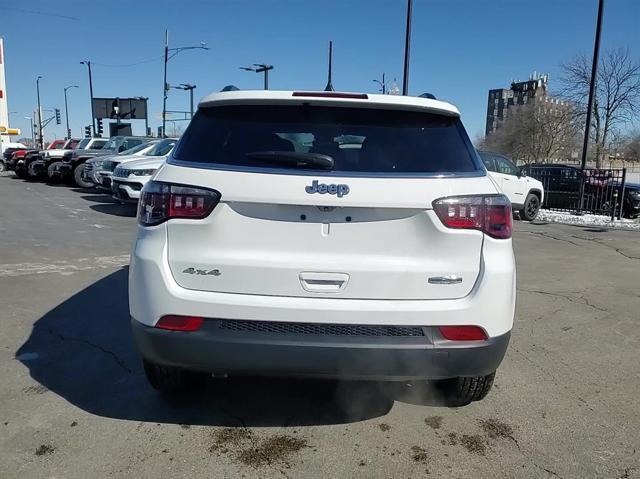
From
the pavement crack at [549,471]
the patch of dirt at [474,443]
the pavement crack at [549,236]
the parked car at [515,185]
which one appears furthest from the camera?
the parked car at [515,185]

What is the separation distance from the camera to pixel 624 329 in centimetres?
479

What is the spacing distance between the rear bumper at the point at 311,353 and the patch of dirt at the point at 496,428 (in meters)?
0.65

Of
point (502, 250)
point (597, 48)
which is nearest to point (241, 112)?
point (502, 250)

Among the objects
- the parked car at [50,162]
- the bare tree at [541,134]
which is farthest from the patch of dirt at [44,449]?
the bare tree at [541,134]

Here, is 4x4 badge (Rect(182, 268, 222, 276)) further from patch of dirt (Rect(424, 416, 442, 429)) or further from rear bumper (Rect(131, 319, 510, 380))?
patch of dirt (Rect(424, 416, 442, 429))

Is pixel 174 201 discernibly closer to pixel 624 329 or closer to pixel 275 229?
pixel 275 229

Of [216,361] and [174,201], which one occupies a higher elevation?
[174,201]

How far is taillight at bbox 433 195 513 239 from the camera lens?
251cm

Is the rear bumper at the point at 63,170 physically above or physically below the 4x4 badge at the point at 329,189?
below

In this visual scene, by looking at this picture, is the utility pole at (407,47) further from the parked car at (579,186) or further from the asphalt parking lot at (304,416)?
the asphalt parking lot at (304,416)

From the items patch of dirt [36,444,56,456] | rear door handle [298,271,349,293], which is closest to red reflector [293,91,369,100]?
rear door handle [298,271,349,293]

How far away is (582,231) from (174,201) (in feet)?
38.3

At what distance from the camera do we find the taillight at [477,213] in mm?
2508

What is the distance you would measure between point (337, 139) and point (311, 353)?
1.10 meters
